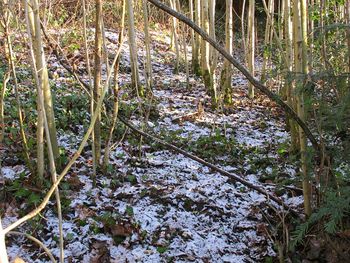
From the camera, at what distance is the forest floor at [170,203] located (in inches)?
132

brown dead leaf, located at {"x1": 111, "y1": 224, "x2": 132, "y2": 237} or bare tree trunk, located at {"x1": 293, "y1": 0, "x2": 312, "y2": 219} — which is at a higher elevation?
bare tree trunk, located at {"x1": 293, "y1": 0, "x2": 312, "y2": 219}

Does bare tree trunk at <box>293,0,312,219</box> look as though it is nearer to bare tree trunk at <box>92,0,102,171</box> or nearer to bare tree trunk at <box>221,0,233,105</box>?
bare tree trunk at <box>92,0,102,171</box>

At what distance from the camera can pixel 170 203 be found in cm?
402

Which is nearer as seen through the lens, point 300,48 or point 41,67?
point 300,48

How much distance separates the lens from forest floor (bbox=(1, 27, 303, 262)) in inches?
132

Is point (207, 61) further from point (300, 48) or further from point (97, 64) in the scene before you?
point (300, 48)

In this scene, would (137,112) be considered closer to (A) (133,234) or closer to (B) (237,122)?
(B) (237,122)

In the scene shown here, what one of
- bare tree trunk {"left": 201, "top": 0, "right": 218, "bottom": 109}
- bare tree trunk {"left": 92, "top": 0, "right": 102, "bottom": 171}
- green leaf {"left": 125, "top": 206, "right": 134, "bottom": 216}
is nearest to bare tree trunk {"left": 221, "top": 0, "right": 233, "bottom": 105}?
bare tree trunk {"left": 201, "top": 0, "right": 218, "bottom": 109}

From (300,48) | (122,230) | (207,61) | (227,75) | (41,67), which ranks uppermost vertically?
(300,48)

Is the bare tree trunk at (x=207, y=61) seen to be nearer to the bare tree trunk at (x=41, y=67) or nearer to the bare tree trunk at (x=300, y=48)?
the bare tree trunk at (x=41, y=67)

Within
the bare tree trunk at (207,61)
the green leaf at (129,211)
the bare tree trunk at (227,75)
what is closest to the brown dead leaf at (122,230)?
the green leaf at (129,211)

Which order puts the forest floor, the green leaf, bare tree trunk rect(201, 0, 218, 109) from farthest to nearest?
bare tree trunk rect(201, 0, 218, 109) < the green leaf < the forest floor

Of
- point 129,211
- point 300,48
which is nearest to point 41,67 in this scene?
point 129,211

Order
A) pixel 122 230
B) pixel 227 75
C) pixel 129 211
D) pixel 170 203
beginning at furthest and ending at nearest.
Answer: pixel 227 75 → pixel 170 203 → pixel 129 211 → pixel 122 230
